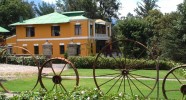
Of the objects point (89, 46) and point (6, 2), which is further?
point (6, 2)

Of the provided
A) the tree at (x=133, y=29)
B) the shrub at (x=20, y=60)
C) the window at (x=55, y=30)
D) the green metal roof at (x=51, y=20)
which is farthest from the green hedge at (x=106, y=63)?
the window at (x=55, y=30)

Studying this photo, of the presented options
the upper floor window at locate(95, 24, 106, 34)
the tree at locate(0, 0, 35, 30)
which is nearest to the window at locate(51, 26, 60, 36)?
the upper floor window at locate(95, 24, 106, 34)

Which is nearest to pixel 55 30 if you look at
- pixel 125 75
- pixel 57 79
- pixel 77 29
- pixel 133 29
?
pixel 77 29

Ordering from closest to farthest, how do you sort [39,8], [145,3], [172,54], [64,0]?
[172,54] → [64,0] → [145,3] → [39,8]

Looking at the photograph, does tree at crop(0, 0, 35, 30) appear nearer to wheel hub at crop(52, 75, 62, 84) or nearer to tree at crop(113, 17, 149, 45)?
tree at crop(113, 17, 149, 45)

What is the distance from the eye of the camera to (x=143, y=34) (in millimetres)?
45156

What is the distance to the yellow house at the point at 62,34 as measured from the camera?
46062mm

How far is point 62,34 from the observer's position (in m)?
47.6

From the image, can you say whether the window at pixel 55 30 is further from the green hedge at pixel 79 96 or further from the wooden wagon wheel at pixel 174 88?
the green hedge at pixel 79 96

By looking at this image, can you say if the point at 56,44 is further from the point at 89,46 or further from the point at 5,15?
the point at 5,15

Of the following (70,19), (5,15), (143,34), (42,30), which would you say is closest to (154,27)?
(143,34)

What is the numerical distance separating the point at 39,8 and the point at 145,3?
24.4m

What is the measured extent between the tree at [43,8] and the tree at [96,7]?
11654 mm

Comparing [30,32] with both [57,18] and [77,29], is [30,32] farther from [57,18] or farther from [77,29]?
[77,29]
